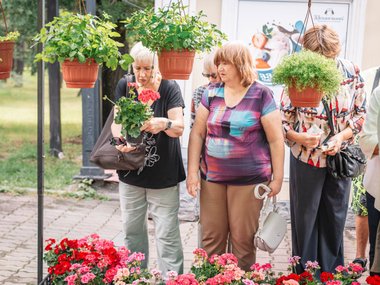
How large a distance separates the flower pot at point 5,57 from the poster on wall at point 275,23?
112 inches

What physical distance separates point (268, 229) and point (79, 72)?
149cm

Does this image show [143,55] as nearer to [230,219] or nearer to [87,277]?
[230,219]

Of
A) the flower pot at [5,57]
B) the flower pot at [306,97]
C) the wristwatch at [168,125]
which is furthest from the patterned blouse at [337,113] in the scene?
the flower pot at [5,57]

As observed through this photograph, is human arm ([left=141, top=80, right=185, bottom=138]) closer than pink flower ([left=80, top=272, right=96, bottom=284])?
No

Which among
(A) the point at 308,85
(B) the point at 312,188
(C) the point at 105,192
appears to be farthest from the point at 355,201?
(C) the point at 105,192

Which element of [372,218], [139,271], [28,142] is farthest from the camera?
[28,142]

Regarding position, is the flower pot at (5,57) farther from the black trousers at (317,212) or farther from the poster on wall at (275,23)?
the poster on wall at (275,23)

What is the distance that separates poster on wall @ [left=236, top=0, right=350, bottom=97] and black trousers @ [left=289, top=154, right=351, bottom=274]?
81.7 inches

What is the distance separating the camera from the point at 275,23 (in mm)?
6547

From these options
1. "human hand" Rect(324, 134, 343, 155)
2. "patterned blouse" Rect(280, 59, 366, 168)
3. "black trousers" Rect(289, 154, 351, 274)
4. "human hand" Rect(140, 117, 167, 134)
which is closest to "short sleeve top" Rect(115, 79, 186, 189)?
"human hand" Rect(140, 117, 167, 134)

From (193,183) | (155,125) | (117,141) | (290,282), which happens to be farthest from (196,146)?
Answer: (290,282)

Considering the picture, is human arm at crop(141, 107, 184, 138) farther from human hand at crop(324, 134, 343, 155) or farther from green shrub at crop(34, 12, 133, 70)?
human hand at crop(324, 134, 343, 155)

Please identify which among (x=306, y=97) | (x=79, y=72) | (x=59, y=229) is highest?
(x=79, y=72)

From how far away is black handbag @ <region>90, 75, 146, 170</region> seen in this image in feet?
14.0
